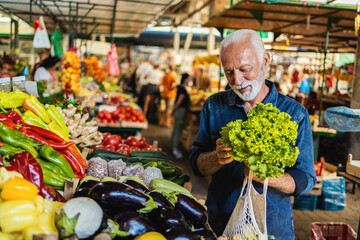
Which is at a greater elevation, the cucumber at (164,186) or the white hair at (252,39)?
the white hair at (252,39)

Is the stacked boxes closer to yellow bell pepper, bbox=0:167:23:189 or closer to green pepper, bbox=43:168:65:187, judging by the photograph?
Result: green pepper, bbox=43:168:65:187

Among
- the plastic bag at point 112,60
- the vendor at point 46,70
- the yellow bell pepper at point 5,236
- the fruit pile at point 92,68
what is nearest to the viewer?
the yellow bell pepper at point 5,236

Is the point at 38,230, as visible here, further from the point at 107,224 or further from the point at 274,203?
the point at 274,203

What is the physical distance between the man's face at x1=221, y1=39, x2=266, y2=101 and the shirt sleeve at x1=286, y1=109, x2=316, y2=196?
1.23 feet

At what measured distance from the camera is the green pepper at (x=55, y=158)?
84.4 inches

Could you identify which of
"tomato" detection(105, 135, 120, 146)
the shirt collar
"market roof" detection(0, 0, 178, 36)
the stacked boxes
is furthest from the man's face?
"market roof" detection(0, 0, 178, 36)

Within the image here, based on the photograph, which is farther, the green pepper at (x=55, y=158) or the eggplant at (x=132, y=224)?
the green pepper at (x=55, y=158)

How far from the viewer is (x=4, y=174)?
1.52m

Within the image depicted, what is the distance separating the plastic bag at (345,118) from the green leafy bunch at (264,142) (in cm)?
212

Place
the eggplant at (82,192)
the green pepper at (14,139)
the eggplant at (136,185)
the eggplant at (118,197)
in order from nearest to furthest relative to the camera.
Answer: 1. the eggplant at (118,197)
2. the eggplant at (82,192)
3. the eggplant at (136,185)
4. the green pepper at (14,139)

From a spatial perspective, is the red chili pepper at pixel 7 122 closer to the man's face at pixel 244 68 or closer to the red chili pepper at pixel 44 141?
the red chili pepper at pixel 44 141

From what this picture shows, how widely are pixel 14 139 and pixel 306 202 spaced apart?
5.46 meters

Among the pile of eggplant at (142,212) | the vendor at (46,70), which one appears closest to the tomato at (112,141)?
the pile of eggplant at (142,212)

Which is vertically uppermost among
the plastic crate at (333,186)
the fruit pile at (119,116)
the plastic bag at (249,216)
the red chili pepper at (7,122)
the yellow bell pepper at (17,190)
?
→ the red chili pepper at (7,122)
